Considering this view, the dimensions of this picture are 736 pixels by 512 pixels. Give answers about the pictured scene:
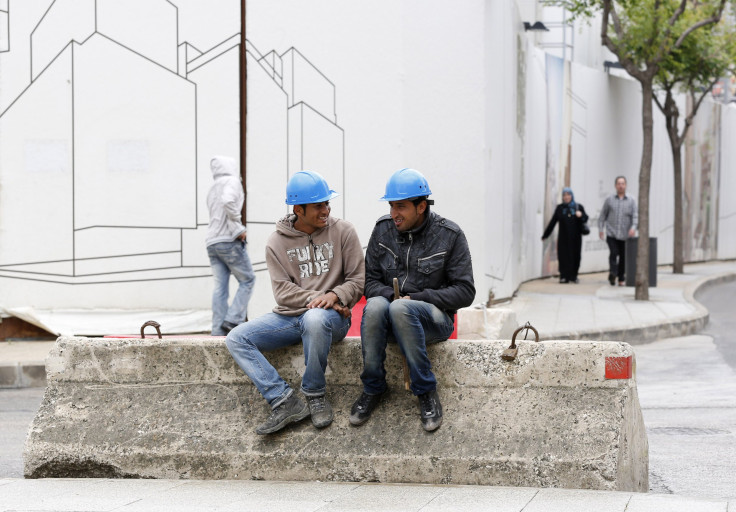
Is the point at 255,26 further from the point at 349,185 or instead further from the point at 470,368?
the point at 470,368

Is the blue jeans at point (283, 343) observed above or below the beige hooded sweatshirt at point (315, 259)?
below

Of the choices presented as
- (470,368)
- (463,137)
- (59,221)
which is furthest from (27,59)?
(470,368)

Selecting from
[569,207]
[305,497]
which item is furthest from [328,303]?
[569,207]

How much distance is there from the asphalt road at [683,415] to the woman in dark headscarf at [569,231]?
5.51 m

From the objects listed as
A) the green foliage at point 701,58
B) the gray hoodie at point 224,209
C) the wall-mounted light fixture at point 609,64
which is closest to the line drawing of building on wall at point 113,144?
the gray hoodie at point 224,209

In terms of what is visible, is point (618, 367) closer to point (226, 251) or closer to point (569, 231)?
point (226, 251)

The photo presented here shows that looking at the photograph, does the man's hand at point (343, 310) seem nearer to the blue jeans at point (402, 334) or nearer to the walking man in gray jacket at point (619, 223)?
the blue jeans at point (402, 334)

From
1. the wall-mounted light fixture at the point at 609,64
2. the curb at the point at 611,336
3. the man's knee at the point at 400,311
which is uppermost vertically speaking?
the wall-mounted light fixture at the point at 609,64

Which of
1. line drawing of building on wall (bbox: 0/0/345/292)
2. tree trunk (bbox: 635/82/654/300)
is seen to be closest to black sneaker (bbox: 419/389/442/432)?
line drawing of building on wall (bbox: 0/0/345/292)

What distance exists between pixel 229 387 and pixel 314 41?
7056mm

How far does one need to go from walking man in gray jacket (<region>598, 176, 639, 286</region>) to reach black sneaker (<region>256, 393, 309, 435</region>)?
12.8 metres

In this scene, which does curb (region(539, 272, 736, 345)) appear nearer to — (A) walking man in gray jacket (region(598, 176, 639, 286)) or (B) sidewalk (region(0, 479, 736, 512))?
(A) walking man in gray jacket (region(598, 176, 639, 286))

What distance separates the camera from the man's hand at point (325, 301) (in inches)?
220

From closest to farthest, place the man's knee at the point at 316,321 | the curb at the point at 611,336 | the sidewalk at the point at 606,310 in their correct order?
the man's knee at the point at 316,321 → the curb at the point at 611,336 → the sidewalk at the point at 606,310
